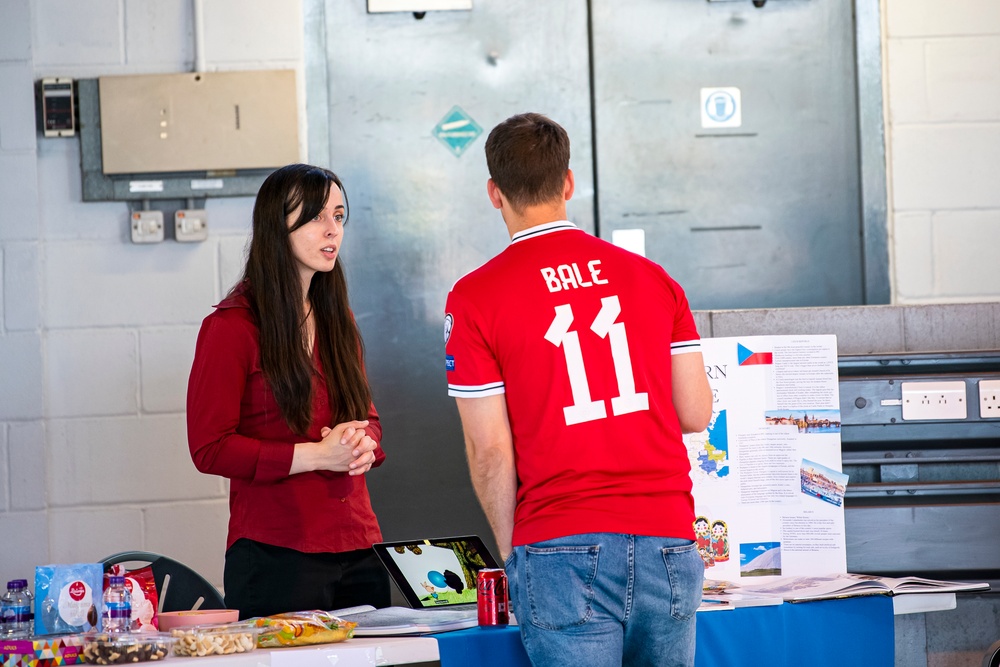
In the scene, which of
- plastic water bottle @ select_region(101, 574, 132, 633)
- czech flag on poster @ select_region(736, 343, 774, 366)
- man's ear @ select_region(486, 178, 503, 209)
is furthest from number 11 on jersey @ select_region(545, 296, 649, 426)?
czech flag on poster @ select_region(736, 343, 774, 366)

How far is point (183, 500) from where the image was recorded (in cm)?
341

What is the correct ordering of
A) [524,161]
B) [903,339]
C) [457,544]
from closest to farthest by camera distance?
[524,161] → [457,544] → [903,339]

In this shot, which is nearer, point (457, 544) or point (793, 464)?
point (457, 544)

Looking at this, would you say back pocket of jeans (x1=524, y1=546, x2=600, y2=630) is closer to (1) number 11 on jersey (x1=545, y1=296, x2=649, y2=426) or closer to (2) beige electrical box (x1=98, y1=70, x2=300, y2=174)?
(1) number 11 on jersey (x1=545, y1=296, x2=649, y2=426)

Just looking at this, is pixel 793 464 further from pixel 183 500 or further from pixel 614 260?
pixel 183 500

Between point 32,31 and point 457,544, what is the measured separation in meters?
2.29

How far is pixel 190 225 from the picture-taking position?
3.41m

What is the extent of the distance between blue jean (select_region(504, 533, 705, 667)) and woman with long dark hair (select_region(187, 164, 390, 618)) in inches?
26.5

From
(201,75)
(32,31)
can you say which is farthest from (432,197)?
(32,31)

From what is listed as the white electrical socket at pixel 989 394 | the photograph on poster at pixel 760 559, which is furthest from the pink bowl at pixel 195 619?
the white electrical socket at pixel 989 394

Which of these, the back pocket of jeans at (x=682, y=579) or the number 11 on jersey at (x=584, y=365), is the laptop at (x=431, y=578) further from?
the number 11 on jersey at (x=584, y=365)

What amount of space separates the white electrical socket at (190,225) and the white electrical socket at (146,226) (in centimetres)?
6

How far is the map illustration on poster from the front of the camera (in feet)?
8.95

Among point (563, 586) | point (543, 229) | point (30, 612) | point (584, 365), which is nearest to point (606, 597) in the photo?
point (563, 586)
